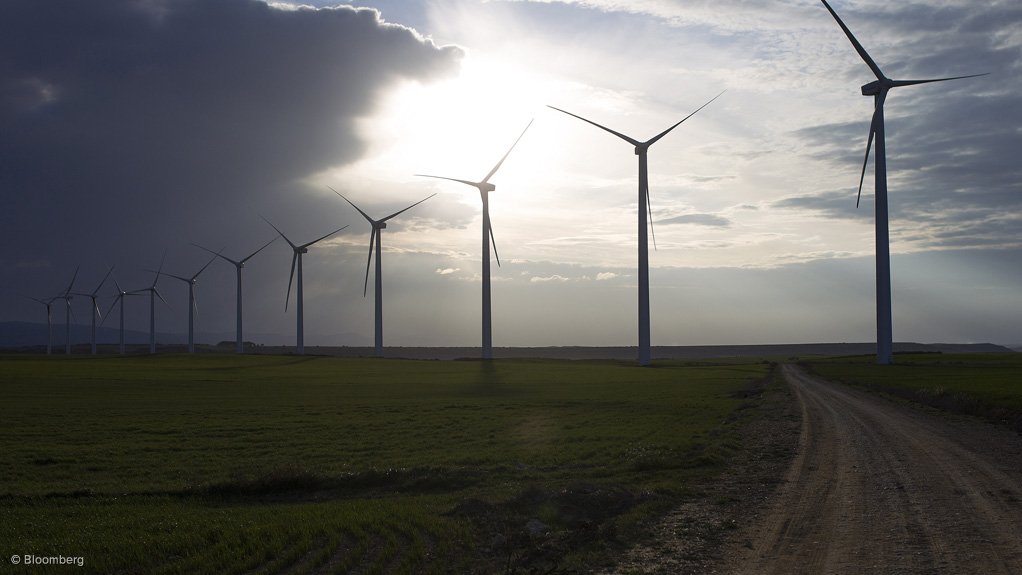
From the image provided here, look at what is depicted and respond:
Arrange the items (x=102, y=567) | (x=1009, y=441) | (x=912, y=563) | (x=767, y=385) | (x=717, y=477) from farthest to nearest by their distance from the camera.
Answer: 1. (x=767, y=385)
2. (x=1009, y=441)
3. (x=717, y=477)
4. (x=102, y=567)
5. (x=912, y=563)

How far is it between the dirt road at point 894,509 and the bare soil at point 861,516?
0.02 m

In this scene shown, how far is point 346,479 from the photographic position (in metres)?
24.2

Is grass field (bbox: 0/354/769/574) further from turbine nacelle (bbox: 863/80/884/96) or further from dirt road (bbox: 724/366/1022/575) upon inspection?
turbine nacelle (bbox: 863/80/884/96)

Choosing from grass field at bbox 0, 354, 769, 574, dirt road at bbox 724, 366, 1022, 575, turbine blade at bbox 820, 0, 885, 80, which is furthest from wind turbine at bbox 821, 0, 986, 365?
dirt road at bbox 724, 366, 1022, 575

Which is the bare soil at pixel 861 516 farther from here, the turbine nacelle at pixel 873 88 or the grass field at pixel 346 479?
the turbine nacelle at pixel 873 88

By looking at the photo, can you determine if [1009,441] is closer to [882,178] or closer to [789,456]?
[789,456]

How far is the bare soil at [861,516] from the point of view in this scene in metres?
13.2

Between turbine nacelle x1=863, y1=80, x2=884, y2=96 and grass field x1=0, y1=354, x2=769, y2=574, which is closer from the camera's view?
grass field x1=0, y1=354, x2=769, y2=574

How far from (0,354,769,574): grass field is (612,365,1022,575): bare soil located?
1.62 meters

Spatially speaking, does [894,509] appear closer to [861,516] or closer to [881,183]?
[861,516]

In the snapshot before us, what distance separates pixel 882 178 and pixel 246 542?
99.2 m

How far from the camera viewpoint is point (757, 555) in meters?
13.8

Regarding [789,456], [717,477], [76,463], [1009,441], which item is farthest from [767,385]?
[76,463]

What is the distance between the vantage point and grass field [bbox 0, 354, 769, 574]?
1559cm
